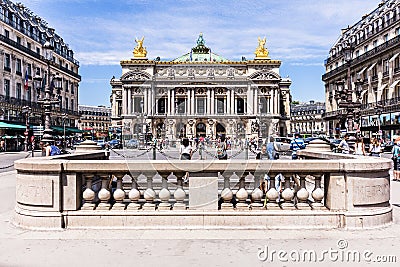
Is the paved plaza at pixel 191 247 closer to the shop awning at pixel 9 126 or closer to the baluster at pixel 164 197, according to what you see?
the baluster at pixel 164 197

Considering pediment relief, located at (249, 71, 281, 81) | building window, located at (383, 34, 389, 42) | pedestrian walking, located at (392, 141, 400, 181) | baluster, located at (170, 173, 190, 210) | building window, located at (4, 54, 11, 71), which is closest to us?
baluster, located at (170, 173, 190, 210)

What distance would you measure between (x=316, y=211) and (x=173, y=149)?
34.0ft

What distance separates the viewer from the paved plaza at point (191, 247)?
228 inches

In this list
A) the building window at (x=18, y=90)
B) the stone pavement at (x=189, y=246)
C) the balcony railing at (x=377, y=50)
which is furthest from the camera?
the building window at (x=18, y=90)

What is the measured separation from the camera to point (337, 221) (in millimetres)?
7336

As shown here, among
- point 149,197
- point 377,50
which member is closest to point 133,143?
point 149,197

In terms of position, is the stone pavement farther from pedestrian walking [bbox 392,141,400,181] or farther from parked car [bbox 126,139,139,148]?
pedestrian walking [bbox 392,141,400,181]

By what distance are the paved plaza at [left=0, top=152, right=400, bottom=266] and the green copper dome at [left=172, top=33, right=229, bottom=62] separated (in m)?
95.7

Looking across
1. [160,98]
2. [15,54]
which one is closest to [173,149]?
[160,98]

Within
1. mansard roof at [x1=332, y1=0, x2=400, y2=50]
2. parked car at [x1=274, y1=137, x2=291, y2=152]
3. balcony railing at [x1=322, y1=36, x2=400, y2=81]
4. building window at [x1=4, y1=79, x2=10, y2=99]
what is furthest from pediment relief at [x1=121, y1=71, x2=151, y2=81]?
parked car at [x1=274, y1=137, x2=291, y2=152]

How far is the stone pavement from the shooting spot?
5.78 m

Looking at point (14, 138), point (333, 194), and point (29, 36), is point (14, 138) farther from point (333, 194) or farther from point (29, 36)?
point (333, 194)

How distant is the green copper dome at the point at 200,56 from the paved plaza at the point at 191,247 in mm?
95735

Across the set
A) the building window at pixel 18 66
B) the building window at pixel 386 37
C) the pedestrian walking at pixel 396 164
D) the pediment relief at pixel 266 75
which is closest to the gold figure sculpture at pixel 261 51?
the pediment relief at pixel 266 75
